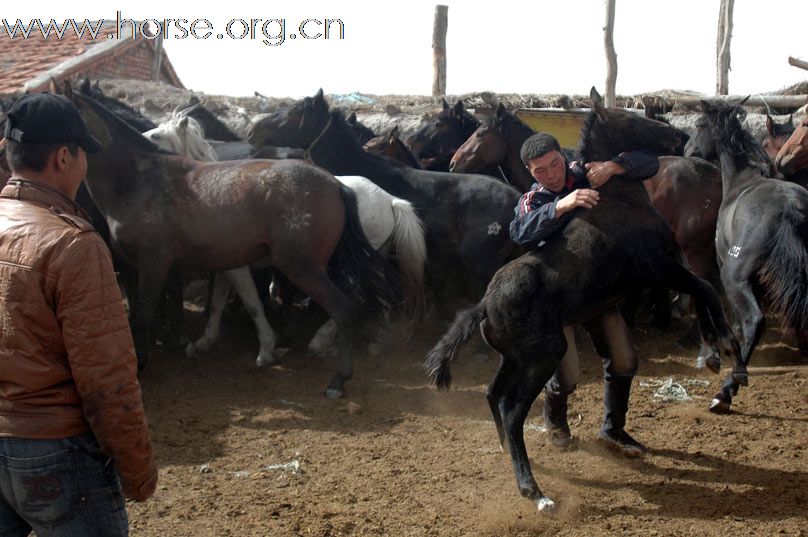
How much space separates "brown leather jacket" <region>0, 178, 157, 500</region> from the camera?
2314mm

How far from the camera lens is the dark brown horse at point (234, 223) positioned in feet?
22.4

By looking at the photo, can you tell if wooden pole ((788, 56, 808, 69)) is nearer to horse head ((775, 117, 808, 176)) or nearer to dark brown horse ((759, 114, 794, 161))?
dark brown horse ((759, 114, 794, 161))

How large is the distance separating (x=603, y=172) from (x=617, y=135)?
57 centimetres

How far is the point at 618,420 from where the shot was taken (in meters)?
5.06

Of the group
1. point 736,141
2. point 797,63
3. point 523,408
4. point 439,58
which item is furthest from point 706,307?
point 439,58

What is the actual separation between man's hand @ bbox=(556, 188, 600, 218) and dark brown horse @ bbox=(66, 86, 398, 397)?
291 cm

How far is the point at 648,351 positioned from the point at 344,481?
3946 millimetres

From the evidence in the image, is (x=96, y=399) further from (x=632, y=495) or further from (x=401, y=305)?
(x=401, y=305)

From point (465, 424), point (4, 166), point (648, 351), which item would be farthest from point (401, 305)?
point (4, 166)

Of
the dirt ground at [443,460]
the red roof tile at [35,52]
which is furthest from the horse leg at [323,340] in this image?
the red roof tile at [35,52]

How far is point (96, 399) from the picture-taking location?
2.34 metres

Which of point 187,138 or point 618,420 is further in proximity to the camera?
point 187,138

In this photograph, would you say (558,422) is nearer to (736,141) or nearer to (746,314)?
(746,314)

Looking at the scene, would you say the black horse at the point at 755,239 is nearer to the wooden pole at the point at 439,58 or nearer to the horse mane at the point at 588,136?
the horse mane at the point at 588,136
